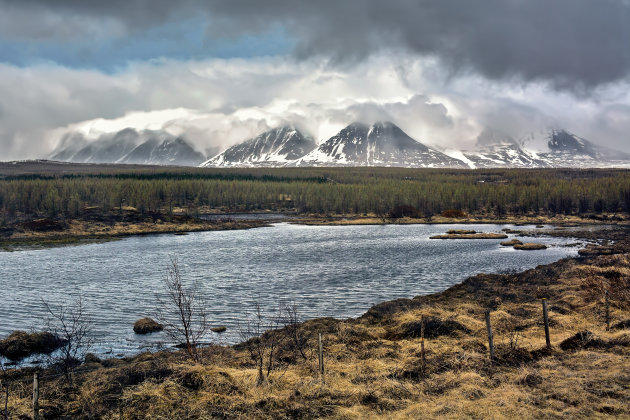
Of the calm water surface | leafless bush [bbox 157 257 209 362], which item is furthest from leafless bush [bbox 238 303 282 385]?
leafless bush [bbox 157 257 209 362]

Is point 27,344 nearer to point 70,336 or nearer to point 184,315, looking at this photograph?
point 184,315

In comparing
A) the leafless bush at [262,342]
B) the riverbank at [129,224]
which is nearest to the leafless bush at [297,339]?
the leafless bush at [262,342]

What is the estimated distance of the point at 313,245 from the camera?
78.6 metres

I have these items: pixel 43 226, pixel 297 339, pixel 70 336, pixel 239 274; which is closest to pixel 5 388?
pixel 70 336

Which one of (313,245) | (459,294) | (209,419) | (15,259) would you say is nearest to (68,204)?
(15,259)

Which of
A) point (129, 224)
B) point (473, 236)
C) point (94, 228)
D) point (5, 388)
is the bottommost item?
point (94, 228)

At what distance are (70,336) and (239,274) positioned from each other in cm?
3263

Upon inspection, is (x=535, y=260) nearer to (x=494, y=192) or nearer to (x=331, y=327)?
(x=331, y=327)

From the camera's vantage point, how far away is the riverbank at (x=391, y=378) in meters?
12.5

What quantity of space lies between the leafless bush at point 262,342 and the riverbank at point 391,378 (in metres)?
0.34

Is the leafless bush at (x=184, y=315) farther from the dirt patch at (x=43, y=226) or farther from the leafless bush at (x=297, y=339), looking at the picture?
Result: the dirt patch at (x=43, y=226)

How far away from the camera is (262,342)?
2273 cm

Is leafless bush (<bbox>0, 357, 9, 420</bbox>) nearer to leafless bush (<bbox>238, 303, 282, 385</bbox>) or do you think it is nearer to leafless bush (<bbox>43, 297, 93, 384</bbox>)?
leafless bush (<bbox>43, 297, 93, 384</bbox>)

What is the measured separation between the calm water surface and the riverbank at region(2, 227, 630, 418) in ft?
26.5
